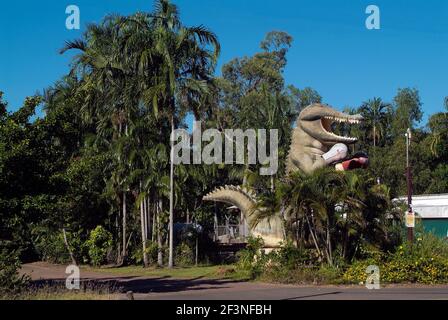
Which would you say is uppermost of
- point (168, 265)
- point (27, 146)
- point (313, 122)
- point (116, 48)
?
point (116, 48)

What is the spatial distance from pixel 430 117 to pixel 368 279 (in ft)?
119

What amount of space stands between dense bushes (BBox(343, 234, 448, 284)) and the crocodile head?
4.45 meters

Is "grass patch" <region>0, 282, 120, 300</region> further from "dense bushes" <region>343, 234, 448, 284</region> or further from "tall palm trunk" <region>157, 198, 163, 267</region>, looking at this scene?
"tall palm trunk" <region>157, 198, 163, 267</region>

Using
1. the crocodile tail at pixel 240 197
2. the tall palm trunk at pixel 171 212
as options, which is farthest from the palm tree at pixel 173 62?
the crocodile tail at pixel 240 197

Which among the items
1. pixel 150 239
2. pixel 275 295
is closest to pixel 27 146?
pixel 275 295

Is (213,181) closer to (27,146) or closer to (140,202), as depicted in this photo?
(140,202)

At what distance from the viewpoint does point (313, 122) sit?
22828 mm

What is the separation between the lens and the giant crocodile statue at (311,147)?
72.4 ft

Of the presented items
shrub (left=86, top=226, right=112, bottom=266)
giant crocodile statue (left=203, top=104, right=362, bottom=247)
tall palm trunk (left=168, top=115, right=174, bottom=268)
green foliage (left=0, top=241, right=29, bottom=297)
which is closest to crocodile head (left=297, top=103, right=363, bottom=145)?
giant crocodile statue (left=203, top=104, right=362, bottom=247)

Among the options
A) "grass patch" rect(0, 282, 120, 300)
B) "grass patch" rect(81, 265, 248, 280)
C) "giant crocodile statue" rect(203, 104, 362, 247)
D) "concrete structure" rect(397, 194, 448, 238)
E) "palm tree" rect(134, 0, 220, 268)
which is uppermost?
"palm tree" rect(134, 0, 220, 268)

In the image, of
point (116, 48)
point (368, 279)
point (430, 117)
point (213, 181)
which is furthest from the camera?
point (430, 117)

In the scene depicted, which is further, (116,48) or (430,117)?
(430,117)

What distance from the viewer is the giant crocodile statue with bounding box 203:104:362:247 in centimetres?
2208

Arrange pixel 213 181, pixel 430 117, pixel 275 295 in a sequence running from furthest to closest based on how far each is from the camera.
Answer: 1. pixel 430 117
2. pixel 213 181
3. pixel 275 295
